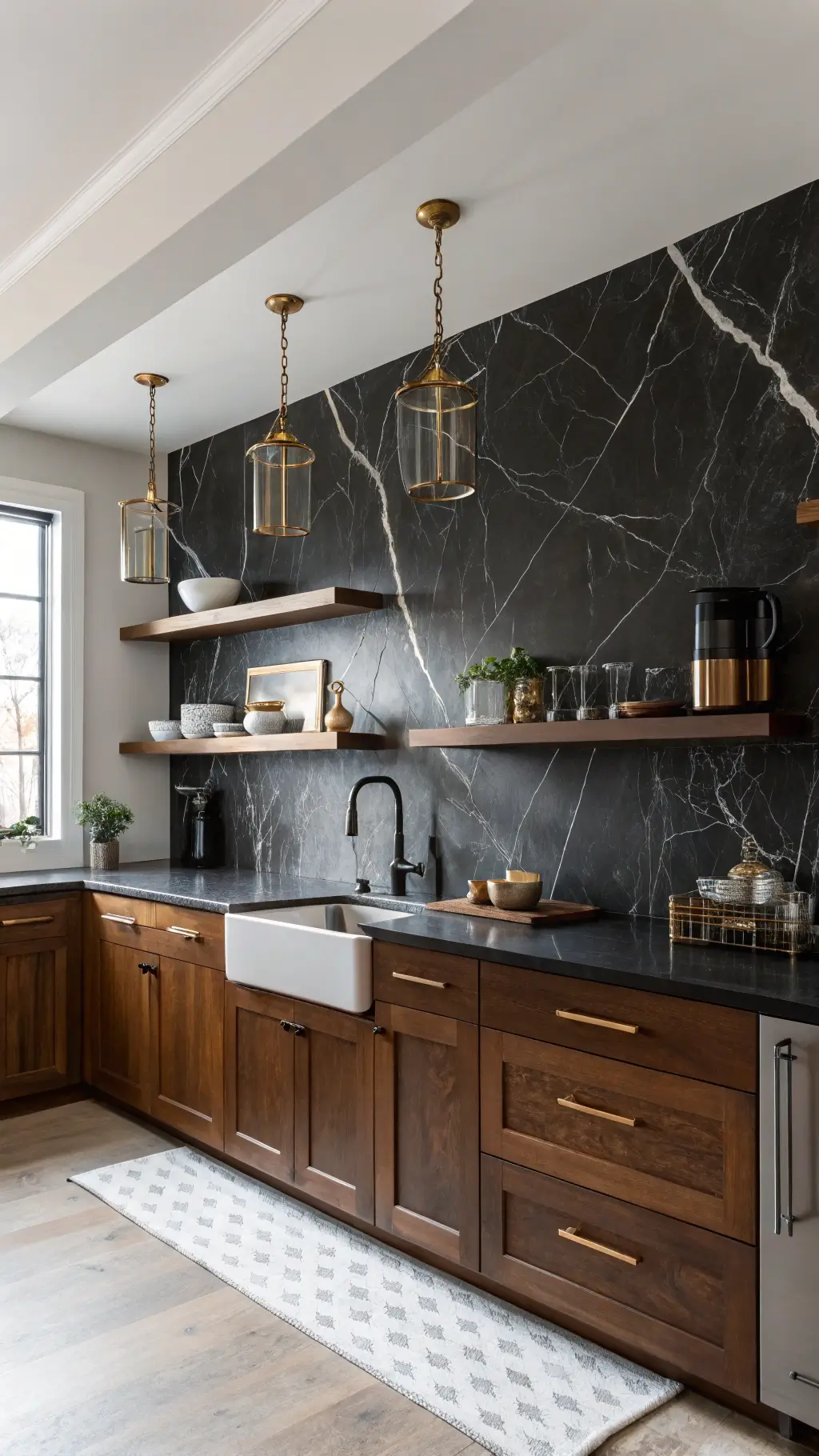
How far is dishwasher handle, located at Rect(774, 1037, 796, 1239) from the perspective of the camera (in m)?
1.89

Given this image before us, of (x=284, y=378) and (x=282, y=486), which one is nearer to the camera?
(x=282, y=486)

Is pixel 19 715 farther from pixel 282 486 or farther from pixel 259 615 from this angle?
pixel 282 486

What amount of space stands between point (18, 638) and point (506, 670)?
232 centimetres

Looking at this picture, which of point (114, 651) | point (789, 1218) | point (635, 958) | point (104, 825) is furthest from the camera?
point (114, 651)

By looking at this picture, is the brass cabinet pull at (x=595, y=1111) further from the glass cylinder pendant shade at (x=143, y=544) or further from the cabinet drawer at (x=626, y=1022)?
the glass cylinder pendant shade at (x=143, y=544)

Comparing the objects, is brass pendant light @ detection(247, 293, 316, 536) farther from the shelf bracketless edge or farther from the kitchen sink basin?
the kitchen sink basin

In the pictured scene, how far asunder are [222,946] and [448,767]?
2.98 ft

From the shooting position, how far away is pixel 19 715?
4332mm

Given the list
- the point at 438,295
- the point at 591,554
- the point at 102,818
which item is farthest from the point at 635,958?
the point at 102,818

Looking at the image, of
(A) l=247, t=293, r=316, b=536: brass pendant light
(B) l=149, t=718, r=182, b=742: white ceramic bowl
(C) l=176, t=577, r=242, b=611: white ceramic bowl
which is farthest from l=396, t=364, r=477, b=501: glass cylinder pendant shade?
(B) l=149, t=718, r=182, b=742: white ceramic bowl

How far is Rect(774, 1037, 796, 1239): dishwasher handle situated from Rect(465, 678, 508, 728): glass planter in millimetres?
1332

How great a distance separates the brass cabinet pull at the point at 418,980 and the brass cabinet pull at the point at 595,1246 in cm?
58

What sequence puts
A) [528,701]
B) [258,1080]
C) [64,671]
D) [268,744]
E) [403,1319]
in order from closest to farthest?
[403,1319] → [528,701] → [258,1080] → [268,744] → [64,671]

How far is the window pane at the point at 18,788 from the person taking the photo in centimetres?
429
